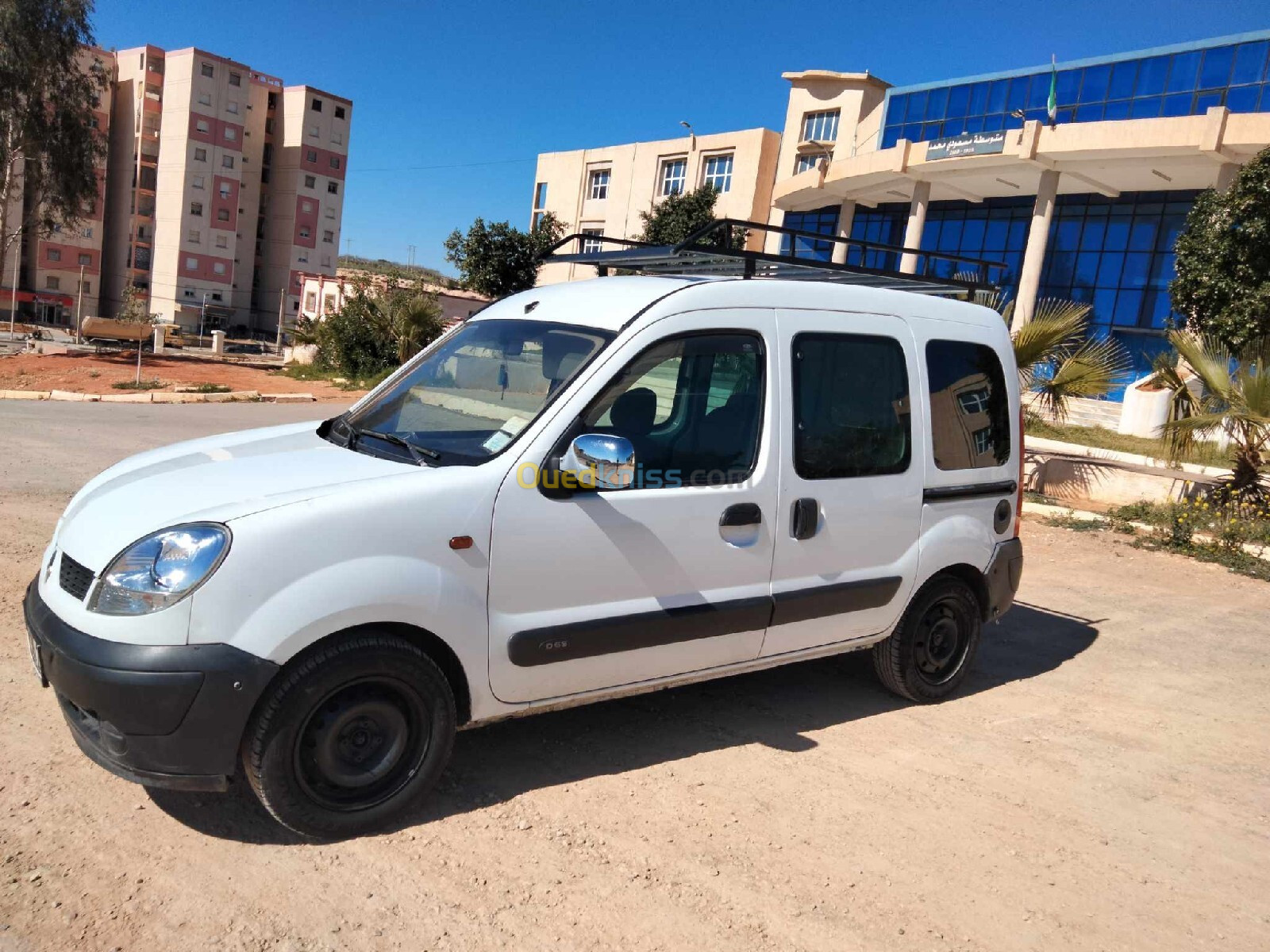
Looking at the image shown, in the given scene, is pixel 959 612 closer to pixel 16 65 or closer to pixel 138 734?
pixel 138 734

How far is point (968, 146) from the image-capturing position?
33.3 metres

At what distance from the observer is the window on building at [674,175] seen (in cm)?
5353

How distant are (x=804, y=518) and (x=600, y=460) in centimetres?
124

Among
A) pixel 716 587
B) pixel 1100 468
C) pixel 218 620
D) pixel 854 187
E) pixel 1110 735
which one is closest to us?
pixel 218 620

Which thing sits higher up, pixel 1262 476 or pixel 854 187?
pixel 854 187

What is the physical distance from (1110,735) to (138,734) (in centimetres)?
459

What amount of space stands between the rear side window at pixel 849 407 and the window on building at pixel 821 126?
4687 cm

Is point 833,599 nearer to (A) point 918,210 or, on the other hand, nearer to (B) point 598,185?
(A) point 918,210

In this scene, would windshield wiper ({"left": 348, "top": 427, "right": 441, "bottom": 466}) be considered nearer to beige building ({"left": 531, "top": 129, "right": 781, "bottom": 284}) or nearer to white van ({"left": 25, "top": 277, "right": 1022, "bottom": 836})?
white van ({"left": 25, "top": 277, "right": 1022, "bottom": 836})

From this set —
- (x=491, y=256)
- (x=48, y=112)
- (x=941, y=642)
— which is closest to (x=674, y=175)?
(x=491, y=256)

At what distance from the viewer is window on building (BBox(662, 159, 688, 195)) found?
5353 centimetres

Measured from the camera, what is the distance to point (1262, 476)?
1041 centimetres

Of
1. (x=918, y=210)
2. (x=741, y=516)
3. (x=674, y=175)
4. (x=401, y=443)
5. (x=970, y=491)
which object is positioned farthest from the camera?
(x=674, y=175)

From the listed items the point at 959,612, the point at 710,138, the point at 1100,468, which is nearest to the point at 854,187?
the point at 710,138
